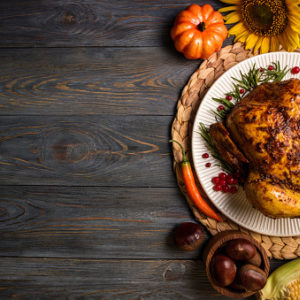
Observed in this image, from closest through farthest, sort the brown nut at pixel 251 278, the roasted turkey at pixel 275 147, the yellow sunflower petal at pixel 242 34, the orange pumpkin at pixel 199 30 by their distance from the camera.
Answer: the roasted turkey at pixel 275 147
the brown nut at pixel 251 278
the orange pumpkin at pixel 199 30
the yellow sunflower petal at pixel 242 34

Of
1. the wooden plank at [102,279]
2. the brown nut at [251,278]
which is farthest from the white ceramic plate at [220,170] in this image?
the wooden plank at [102,279]

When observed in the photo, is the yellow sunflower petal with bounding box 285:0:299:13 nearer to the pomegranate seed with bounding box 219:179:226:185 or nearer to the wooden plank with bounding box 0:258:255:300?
the pomegranate seed with bounding box 219:179:226:185

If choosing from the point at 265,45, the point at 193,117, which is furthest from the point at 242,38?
the point at 193,117

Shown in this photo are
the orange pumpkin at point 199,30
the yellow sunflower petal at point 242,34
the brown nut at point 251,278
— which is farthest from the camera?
the yellow sunflower petal at point 242,34

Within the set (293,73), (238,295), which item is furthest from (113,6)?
(238,295)

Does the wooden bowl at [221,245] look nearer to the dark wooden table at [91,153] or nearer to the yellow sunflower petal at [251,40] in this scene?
the dark wooden table at [91,153]

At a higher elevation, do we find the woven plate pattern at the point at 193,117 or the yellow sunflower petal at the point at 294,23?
the yellow sunflower petal at the point at 294,23

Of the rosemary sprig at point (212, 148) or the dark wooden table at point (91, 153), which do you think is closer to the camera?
the rosemary sprig at point (212, 148)

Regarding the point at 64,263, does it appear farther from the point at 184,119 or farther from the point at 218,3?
the point at 218,3

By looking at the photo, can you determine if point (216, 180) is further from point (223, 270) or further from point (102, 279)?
point (102, 279)
